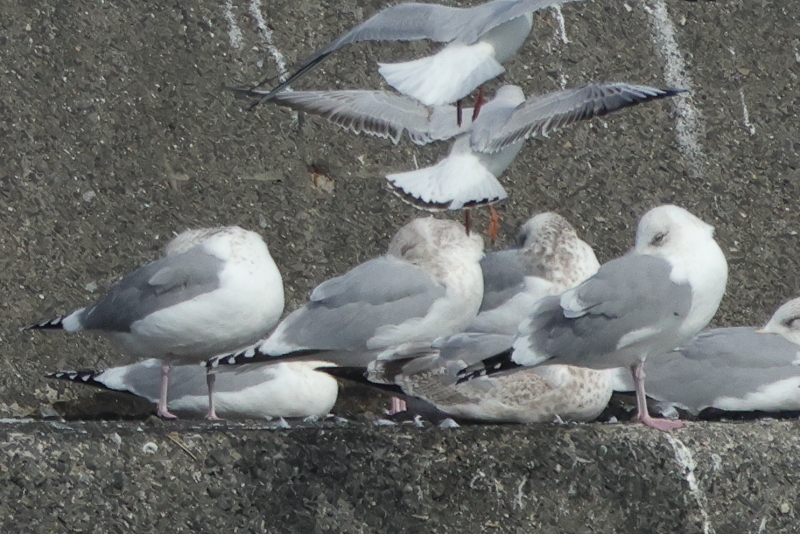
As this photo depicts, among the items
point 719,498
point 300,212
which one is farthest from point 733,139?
point 719,498

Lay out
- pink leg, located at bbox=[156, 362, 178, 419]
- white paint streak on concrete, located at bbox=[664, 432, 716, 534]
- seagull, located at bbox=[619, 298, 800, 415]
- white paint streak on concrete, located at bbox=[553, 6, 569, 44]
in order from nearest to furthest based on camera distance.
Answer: white paint streak on concrete, located at bbox=[664, 432, 716, 534], pink leg, located at bbox=[156, 362, 178, 419], seagull, located at bbox=[619, 298, 800, 415], white paint streak on concrete, located at bbox=[553, 6, 569, 44]

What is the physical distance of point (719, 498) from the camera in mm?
3051

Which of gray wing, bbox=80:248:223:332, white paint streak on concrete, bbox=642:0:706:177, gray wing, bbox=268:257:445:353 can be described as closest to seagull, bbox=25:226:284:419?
gray wing, bbox=80:248:223:332

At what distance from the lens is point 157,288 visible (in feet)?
11.3

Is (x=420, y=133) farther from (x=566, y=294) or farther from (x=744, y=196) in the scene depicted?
(x=744, y=196)

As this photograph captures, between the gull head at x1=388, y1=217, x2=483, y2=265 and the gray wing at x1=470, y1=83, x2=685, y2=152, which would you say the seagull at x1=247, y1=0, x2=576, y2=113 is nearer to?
the gray wing at x1=470, y1=83, x2=685, y2=152

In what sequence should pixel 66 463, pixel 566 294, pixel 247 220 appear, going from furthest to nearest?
pixel 247 220, pixel 566 294, pixel 66 463

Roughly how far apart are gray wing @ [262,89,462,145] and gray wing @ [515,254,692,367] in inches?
38.2

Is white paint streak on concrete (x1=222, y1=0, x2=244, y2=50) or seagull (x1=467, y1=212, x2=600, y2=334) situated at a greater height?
white paint streak on concrete (x1=222, y1=0, x2=244, y2=50)

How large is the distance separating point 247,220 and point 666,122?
1.91 metres

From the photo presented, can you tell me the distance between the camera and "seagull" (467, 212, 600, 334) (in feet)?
13.4

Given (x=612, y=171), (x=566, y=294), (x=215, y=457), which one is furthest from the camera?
(x=612, y=171)

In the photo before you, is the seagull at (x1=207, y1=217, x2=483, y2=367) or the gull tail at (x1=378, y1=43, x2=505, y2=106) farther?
the seagull at (x1=207, y1=217, x2=483, y2=367)

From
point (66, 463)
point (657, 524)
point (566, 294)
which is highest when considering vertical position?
point (66, 463)
